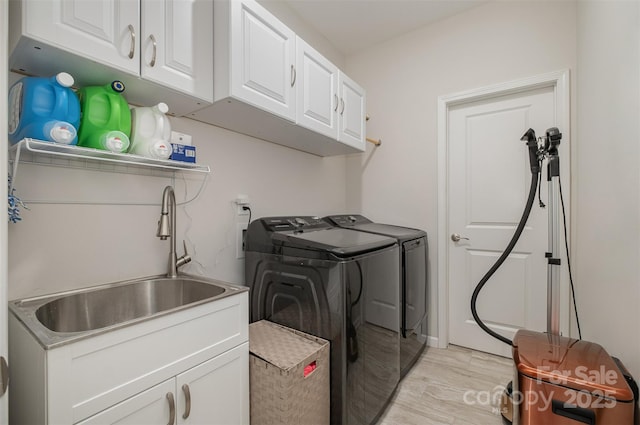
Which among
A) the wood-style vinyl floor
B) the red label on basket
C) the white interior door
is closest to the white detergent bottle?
the red label on basket

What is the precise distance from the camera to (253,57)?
1.48 meters

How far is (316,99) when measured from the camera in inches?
76.0

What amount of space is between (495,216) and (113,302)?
8.76ft

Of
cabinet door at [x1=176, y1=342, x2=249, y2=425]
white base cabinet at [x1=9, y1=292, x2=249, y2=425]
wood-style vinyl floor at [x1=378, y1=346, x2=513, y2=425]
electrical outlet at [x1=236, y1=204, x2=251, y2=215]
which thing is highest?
electrical outlet at [x1=236, y1=204, x2=251, y2=215]

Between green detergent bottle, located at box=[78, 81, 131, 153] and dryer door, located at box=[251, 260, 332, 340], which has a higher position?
green detergent bottle, located at box=[78, 81, 131, 153]

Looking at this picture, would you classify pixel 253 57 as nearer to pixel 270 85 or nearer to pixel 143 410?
pixel 270 85

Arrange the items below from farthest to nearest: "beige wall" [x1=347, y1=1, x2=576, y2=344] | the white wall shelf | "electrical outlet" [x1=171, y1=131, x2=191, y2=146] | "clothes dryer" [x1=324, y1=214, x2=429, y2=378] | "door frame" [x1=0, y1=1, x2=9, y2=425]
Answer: "beige wall" [x1=347, y1=1, x2=576, y2=344], "clothes dryer" [x1=324, y1=214, x2=429, y2=378], "electrical outlet" [x1=171, y1=131, x2=191, y2=146], the white wall shelf, "door frame" [x1=0, y1=1, x2=9, y2=425]

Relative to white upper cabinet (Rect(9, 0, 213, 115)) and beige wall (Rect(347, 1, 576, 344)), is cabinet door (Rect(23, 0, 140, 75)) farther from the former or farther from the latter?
beige wall (Rect(347, 1, 576, 344))

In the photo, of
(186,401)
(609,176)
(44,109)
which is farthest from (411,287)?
(44,109)

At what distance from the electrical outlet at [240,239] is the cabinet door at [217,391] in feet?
2.36

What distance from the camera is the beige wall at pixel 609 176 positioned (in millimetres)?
1153

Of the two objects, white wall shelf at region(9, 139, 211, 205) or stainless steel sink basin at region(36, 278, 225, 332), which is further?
stainless steel sink basin at region(36, 278, 225, 332)

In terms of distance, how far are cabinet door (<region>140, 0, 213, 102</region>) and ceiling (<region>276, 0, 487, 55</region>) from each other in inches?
49.2

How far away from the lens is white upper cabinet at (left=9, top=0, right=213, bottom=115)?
94 centimetres
